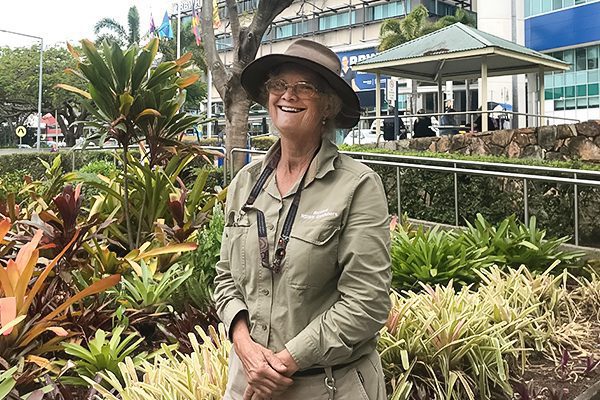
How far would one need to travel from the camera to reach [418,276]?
178 inches

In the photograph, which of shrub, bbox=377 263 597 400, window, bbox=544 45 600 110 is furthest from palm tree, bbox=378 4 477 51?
shrub, bbox=377 263 597 400

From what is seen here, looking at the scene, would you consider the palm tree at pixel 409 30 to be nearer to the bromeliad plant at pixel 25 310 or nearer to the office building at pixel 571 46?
the office building at pixel 571 46

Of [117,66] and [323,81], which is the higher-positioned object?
[117,66]

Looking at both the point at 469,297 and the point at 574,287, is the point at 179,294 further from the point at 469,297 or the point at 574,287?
the point at 574,287

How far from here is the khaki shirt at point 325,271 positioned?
6.01 ft

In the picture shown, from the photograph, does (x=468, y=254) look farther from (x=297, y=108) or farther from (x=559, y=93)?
(x=559, y=93)

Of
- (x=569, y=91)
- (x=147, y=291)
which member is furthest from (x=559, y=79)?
(x=147, y=291)

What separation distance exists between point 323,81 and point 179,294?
2.82 metres

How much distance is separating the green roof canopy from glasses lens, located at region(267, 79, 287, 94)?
12.8 meters

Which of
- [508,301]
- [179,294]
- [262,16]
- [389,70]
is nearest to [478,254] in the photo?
[508,301]

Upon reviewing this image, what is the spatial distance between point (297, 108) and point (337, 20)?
53515 millimetres

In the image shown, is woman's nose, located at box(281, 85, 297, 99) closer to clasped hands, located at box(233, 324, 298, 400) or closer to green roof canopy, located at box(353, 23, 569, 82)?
clasped hands, located at box(233, 324, 298, 400)

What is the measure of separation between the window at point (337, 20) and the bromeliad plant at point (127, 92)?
47791mm

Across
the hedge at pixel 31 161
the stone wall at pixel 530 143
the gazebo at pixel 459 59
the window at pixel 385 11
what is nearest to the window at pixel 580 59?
the gazebo at pixel 459 59
